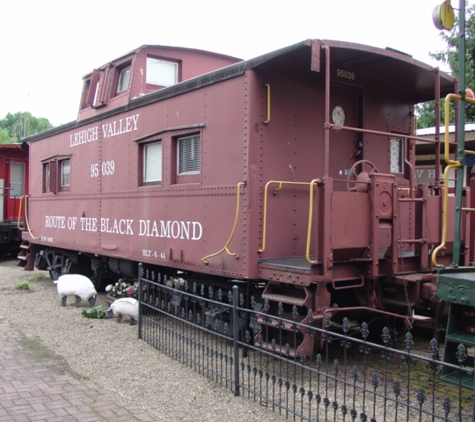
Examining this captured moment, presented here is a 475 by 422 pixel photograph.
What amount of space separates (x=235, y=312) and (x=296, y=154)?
211cm

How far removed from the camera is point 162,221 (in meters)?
6.96

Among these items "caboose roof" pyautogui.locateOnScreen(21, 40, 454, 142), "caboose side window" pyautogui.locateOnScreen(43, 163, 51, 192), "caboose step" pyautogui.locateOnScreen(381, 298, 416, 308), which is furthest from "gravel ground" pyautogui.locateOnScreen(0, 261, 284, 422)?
"caboose roof" pyautogui.locateOnScreen(21, 40, 454, 142)

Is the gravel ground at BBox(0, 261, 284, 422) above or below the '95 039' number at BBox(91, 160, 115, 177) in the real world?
below

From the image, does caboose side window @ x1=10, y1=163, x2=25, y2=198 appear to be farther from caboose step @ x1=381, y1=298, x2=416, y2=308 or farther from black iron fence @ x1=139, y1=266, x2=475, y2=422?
caboose step @ x1=381, y1=298, x2=416, y2=308

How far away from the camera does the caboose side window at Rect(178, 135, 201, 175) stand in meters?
6.45

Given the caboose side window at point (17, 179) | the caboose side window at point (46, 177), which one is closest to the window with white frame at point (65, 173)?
the caboose side window at point (46, 177)

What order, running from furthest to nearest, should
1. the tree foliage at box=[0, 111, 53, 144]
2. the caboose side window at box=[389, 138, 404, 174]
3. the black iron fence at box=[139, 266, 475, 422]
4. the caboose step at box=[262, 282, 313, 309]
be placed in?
1. the tree foliage at box=[0, 111, 53, 144]
2. the caboose side window at box=[389, 138, 404, 174]
3. the caboose step at box=[262, 282, 313, 309]
4. the black iron fence at box=[139, 266, 475, 422]

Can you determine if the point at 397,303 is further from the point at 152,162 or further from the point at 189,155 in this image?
the point at 152,162

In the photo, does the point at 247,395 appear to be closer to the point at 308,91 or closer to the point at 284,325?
the point at 284,325

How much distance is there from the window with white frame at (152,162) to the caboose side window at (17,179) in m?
9.38

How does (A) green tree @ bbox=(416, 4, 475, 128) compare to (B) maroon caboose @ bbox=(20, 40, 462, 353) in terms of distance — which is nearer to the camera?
(B) maroon caboose @ bbox=(20, 40, 462, 353)

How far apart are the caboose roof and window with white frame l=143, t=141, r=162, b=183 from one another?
62 cm

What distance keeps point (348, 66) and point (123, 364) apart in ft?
13.1

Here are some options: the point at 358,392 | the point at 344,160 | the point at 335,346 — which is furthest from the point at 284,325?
the point at 344,160
